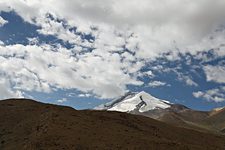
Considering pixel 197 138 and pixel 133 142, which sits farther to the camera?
pixel 197 138

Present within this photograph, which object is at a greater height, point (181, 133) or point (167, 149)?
point (181, 133)

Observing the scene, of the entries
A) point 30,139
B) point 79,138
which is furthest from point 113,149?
point 30,139

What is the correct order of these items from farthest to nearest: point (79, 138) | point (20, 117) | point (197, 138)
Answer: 1. point (197, 138)
2. point (20, 117)
3. point (79, 138)

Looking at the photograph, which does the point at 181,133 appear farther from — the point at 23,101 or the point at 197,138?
the point at 23,101

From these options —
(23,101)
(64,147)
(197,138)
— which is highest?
(23,101)

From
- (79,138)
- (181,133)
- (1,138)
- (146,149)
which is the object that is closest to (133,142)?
(146,149)

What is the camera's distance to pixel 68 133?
206ft

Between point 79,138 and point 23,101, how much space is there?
39.4 m

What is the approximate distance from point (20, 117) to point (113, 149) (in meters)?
29.9

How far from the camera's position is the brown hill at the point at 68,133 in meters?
59.6

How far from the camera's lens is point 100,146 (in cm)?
5897

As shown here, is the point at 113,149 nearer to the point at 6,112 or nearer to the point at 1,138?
the point at 1,138

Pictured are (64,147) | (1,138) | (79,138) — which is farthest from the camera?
(1,138)

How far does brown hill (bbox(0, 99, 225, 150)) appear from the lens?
196ft
